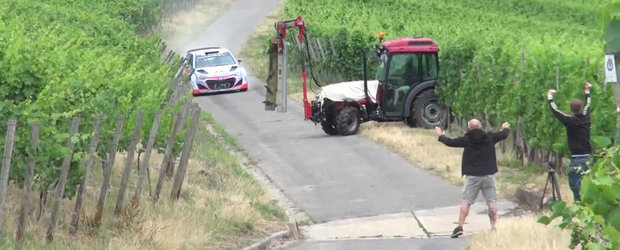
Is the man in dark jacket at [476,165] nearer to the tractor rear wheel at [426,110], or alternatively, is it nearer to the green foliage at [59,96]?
the green foliage at [59,96]

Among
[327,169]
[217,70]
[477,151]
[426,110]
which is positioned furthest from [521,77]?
[217,70]

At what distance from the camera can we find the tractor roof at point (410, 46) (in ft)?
85.6

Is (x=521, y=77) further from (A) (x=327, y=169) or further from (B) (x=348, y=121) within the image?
(B) (x=348, y=121)

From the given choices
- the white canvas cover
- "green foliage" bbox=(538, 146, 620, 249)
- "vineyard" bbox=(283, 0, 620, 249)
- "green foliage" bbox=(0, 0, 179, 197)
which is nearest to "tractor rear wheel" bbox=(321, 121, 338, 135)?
the white canvas cover

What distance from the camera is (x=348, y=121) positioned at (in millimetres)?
26328

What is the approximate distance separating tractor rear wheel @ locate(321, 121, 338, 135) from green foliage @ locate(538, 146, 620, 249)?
19286mm

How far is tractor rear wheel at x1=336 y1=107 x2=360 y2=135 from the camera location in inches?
1031

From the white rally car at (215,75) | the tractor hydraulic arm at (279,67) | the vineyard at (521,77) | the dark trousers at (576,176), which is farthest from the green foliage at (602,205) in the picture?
the white rally car at (215,75)

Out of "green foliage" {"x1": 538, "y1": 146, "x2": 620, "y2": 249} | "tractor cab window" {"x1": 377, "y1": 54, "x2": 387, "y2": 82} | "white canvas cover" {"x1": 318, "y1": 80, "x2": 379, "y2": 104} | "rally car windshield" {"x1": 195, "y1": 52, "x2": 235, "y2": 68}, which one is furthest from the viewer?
"rally car windshield" {"x1": 195, "y1": 52, "x2": 235, "y2": 68}

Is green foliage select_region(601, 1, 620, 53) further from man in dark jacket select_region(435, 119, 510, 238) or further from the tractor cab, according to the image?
the tractor cab

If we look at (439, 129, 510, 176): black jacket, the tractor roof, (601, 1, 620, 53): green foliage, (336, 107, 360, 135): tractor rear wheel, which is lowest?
(336, 107, 360, 135): tractor rear wheel

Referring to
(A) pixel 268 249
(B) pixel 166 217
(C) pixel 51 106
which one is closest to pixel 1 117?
(C) pixel 51 106

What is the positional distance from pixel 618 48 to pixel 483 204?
39.9ft

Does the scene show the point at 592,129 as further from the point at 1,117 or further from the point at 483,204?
the point at 1,117
